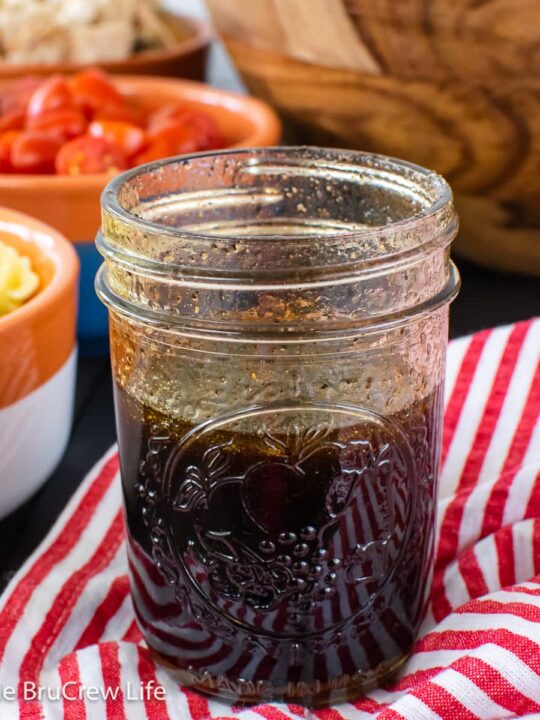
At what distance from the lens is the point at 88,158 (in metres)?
1.02

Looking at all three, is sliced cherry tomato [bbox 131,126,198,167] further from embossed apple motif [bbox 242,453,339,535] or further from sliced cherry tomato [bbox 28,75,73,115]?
embossed apple motif [bbox 242,453,339,535]

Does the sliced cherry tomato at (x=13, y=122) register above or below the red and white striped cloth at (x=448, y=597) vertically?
above

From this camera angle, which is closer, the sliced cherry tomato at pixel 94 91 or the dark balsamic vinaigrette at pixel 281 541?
the dark balsamic vinaigrette at pixel 281 541

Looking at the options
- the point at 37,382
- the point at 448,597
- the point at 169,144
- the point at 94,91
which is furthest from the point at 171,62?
the point at 448,597

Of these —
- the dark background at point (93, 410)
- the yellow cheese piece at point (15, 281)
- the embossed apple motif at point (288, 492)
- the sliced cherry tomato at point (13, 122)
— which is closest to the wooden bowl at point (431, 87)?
the dark background at point (93, 410)

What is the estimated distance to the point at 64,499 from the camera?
2.55ft

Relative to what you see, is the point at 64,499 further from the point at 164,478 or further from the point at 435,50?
the point at 435,50

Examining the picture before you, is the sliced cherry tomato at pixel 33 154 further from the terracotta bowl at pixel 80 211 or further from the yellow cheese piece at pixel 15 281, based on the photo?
the yellow cheese piece at pixel 15 281

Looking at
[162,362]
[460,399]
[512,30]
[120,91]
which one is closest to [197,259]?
[162,362]

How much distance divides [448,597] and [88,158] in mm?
573

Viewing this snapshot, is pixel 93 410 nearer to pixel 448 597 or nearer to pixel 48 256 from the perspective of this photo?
pixel 48 256

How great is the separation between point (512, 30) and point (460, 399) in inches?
12.1

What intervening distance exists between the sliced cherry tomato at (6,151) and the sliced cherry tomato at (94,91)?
0.32 ft

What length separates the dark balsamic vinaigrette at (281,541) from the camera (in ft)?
1.72
